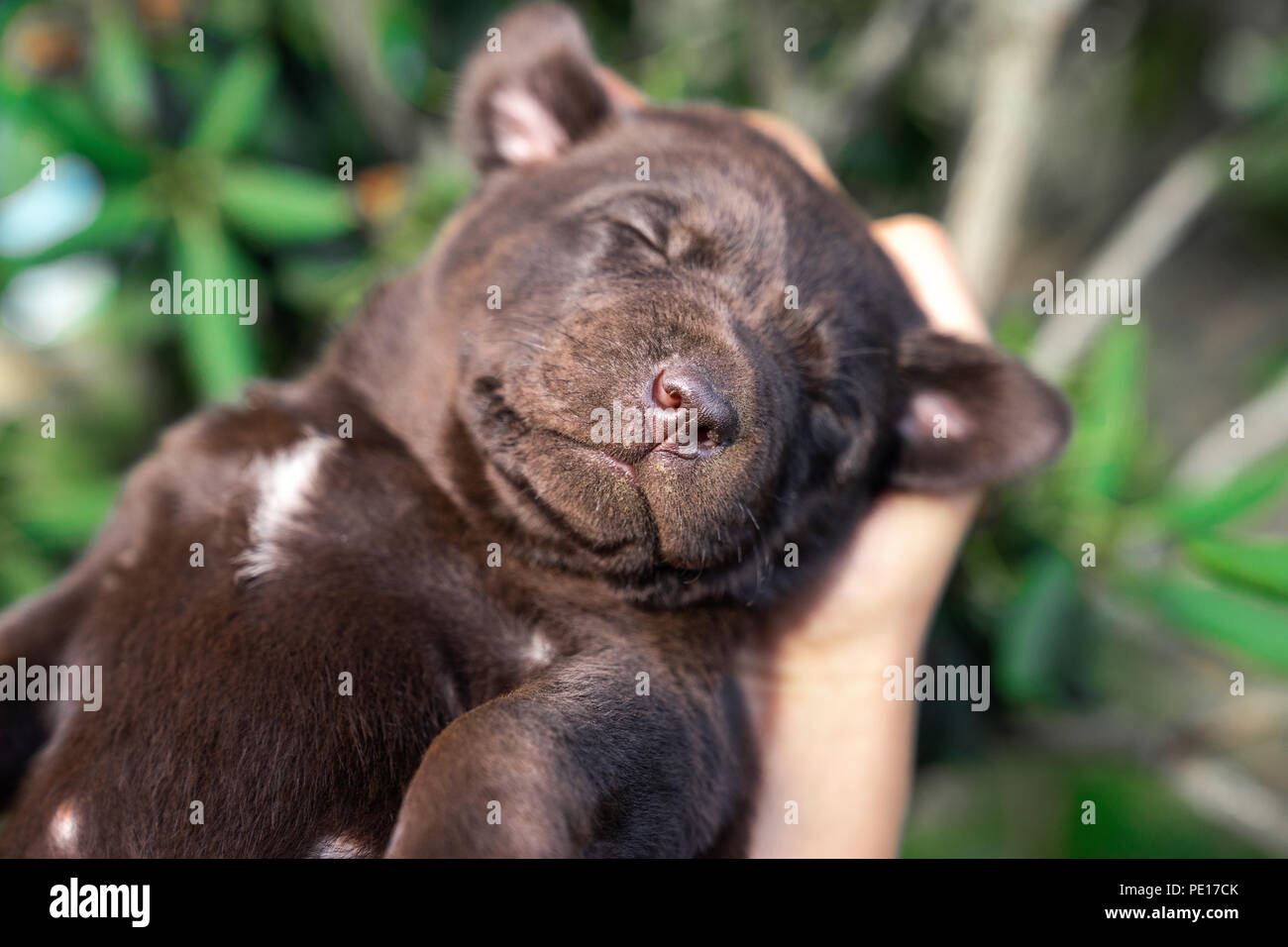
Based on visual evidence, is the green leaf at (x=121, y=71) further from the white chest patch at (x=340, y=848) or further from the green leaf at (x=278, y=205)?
the white chest patch at (x=340, y=848)

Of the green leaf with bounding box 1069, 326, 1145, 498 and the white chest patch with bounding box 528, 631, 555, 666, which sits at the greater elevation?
the green leaf with bounding box 1069, 326, 1145, 498

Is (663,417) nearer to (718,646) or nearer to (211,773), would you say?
(718,646)

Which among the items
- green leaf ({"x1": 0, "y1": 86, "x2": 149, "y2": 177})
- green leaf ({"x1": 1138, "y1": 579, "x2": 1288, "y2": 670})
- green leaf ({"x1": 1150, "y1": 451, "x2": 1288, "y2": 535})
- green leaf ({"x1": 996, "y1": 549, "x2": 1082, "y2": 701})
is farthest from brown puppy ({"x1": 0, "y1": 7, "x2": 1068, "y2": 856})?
green leaf ({"x1": 0, "y1": 86, "x2": 149, "y2": 177})

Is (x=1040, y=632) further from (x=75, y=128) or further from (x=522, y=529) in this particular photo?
(x=75, y=128)

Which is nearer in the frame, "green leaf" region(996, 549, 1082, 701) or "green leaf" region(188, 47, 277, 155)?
"green leaf" region(996, 549, 1082, 701)

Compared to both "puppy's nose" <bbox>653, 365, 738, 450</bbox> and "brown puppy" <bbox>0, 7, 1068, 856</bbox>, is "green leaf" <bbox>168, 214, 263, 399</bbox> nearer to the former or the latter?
"brown puppy" <bbox>0, 7, 1068, 856</bbox>

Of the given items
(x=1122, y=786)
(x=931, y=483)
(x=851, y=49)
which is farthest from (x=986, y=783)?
(x=851, y=49)

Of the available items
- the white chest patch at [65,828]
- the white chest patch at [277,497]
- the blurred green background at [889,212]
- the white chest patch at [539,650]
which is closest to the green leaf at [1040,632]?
the blurred green background at [889,212]
